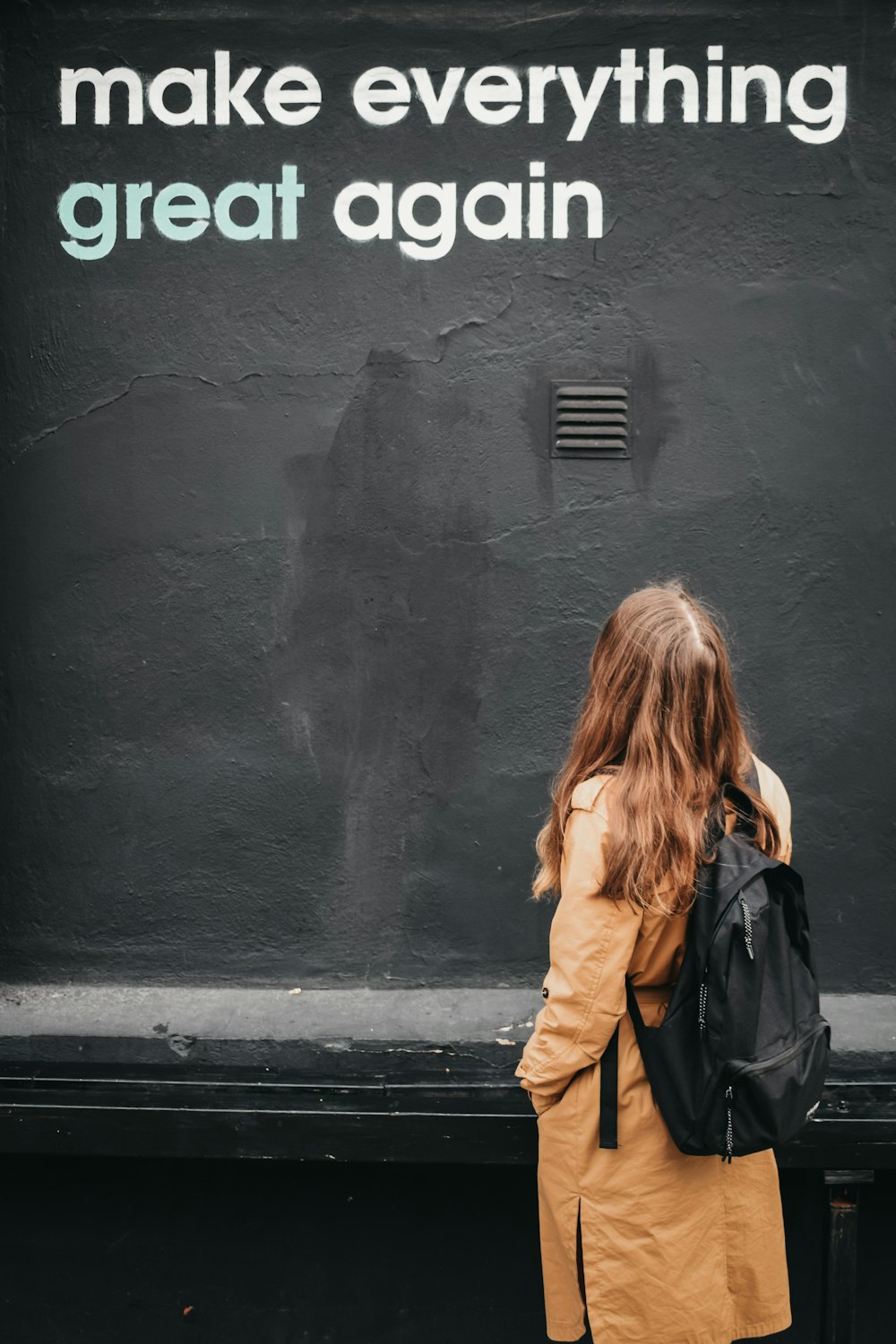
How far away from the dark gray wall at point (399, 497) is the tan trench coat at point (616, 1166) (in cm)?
131

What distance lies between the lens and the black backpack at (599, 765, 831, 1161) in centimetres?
226

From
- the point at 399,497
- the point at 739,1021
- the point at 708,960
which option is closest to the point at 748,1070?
the point at 739,1021

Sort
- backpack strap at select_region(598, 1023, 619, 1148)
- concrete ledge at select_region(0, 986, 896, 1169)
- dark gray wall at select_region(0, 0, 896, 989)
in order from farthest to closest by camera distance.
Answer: dark gray wall at select_region(0, 0, 896, 989) → concrete ledge at select_region(0, 986, 896, 1169) → backpack strap at select_region(598, 1023, 619, 1148)

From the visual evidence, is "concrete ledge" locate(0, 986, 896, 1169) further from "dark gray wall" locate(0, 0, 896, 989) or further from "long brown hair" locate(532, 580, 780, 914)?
"long brown hair" locate(532, 580, 780, 914)

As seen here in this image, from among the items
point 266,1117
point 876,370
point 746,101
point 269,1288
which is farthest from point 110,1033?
point 746,101

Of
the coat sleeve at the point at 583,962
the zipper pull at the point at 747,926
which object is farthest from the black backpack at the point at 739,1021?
the coat sleeve at the point at 583,962

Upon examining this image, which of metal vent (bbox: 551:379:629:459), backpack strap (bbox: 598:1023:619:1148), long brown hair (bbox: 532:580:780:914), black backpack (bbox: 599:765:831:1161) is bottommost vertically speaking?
backpack strap (bbox: 598:1023:619:1148)

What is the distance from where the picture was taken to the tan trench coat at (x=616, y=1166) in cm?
231

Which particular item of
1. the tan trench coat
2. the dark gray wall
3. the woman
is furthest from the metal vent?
the tan trench coat

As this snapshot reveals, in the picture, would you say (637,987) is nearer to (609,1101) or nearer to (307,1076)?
(609,1101)

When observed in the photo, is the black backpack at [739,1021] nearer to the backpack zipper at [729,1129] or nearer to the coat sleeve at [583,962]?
the backpack zipper at [729,1129]

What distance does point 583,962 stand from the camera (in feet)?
7.55

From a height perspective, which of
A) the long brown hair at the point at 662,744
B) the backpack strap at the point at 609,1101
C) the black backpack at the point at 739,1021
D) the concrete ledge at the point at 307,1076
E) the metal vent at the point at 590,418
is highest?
the metal vent at the point at 590,418

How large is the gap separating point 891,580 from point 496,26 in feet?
6.85
